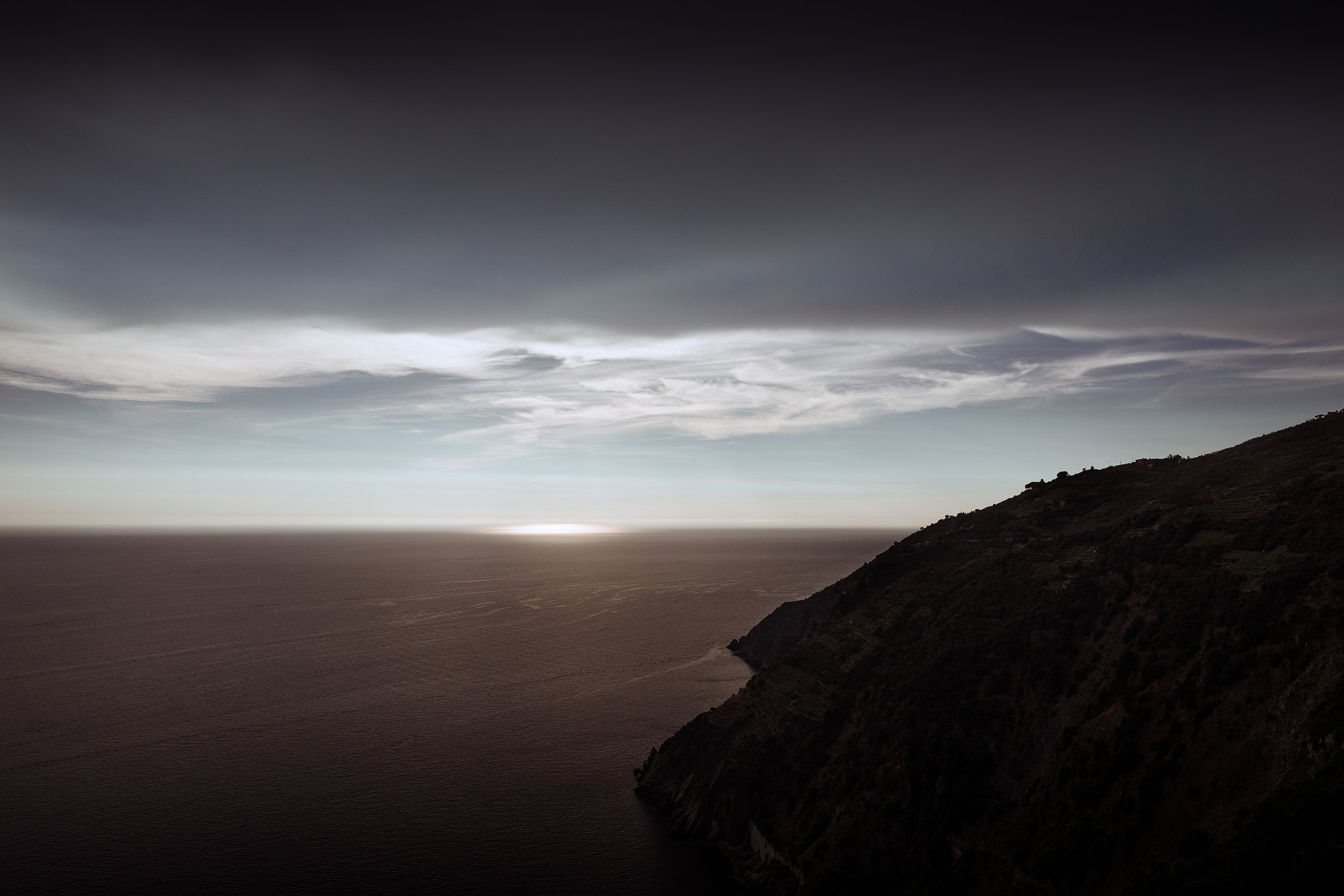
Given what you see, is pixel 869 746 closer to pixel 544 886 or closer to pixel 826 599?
pixel 544 886

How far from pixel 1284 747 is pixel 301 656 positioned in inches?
5453

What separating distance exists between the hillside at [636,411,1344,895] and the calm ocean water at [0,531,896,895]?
480 inches

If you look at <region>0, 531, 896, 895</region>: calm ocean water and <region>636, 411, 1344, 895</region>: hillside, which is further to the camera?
<region>0, 531, 896, 895</region>: calm ocean water

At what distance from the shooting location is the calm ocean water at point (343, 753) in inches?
2076

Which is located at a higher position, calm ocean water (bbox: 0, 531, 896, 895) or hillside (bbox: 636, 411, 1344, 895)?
hillside (bbox: 636, 411, 1344, 895)

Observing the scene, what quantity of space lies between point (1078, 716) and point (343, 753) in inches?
3077

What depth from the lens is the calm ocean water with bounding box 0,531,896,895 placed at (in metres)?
52.7

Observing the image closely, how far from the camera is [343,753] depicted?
247 feet

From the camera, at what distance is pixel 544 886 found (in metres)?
50.6

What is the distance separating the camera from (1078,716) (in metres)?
44.8

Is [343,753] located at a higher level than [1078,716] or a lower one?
lower

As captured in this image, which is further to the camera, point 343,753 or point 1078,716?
point 343,753

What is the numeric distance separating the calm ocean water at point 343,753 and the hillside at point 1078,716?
12.2 metres

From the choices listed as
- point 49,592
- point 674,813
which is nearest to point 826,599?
point 674,813
